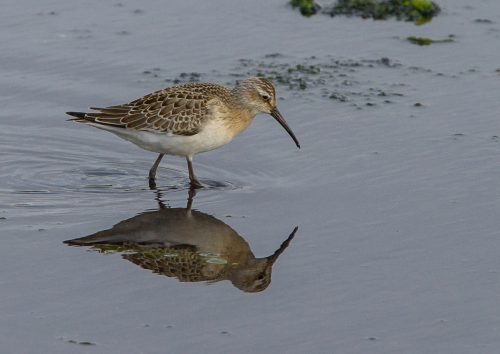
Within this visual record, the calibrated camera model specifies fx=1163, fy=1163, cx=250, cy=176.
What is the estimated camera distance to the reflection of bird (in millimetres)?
9500

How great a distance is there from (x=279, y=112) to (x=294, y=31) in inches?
131

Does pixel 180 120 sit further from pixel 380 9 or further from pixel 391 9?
pixel 391 9

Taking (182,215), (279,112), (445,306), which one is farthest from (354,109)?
(445,306)

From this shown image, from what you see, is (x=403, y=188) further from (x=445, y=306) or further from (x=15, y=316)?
(x=15, y=316)

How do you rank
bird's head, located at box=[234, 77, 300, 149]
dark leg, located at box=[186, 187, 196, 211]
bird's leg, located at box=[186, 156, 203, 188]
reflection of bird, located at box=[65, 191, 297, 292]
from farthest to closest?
bird's head, located at box=[234, 77, 300, 149] → bird's leg, located at box=[186, 156, 203, 188] → dark leg, located at box=[186, 187, 196, 211] → reflection of bird, located at box=[65, 191, 297, 292]

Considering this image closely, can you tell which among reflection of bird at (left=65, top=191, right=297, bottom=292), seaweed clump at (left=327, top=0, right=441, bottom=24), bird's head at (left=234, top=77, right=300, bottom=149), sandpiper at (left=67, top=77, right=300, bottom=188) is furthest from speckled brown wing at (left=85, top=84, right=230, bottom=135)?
seaweed clump at (left=327, top=0, right=441, bottom=24)

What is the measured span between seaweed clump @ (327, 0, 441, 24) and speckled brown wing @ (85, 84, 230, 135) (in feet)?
16.3

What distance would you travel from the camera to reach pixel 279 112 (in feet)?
42.3

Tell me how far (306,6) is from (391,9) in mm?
1261

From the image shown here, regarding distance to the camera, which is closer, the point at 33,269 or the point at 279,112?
the point at 33,269

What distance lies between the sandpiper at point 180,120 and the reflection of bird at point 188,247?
1268 mm

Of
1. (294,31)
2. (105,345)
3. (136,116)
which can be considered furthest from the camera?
(294,31)

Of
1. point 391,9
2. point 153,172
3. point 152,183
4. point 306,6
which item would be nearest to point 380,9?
point 391,9

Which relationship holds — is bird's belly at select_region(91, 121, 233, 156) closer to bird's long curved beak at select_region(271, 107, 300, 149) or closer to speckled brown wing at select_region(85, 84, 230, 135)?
speckled brown wing at select_region(85, 84, 230, 135)
